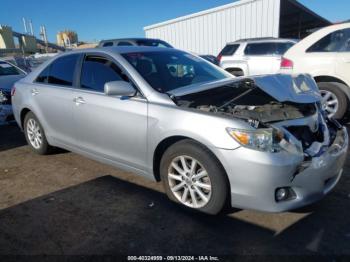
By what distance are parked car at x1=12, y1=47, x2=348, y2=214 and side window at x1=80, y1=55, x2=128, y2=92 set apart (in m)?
0.01

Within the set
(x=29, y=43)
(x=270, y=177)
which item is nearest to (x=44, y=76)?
(x=270, y=177)

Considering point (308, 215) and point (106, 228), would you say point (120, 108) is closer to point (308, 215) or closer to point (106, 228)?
point (106, 228)

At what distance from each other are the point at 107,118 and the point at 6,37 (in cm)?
3873

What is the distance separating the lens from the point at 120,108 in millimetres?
3506

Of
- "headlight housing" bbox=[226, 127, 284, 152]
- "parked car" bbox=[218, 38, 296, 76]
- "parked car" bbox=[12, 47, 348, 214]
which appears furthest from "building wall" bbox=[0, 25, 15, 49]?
"headlight housing" bbox=[226, 127, 284, 152]

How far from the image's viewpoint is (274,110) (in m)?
3.13

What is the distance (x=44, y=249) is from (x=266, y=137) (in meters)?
2.05

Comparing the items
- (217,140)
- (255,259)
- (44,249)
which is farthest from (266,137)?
(44,249)

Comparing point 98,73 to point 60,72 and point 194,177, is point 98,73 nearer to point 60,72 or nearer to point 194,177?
point 60,72

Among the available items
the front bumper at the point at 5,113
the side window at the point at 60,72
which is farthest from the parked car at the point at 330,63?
the front bumper at the point at 5,113

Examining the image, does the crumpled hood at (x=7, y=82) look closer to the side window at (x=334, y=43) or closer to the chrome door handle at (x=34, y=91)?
the chrome door handle at (x=34, y=91)

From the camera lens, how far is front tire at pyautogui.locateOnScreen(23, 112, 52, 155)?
194 inches

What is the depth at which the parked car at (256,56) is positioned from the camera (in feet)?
31.3

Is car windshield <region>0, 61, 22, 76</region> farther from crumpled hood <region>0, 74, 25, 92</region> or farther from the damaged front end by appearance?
the damaged front end
